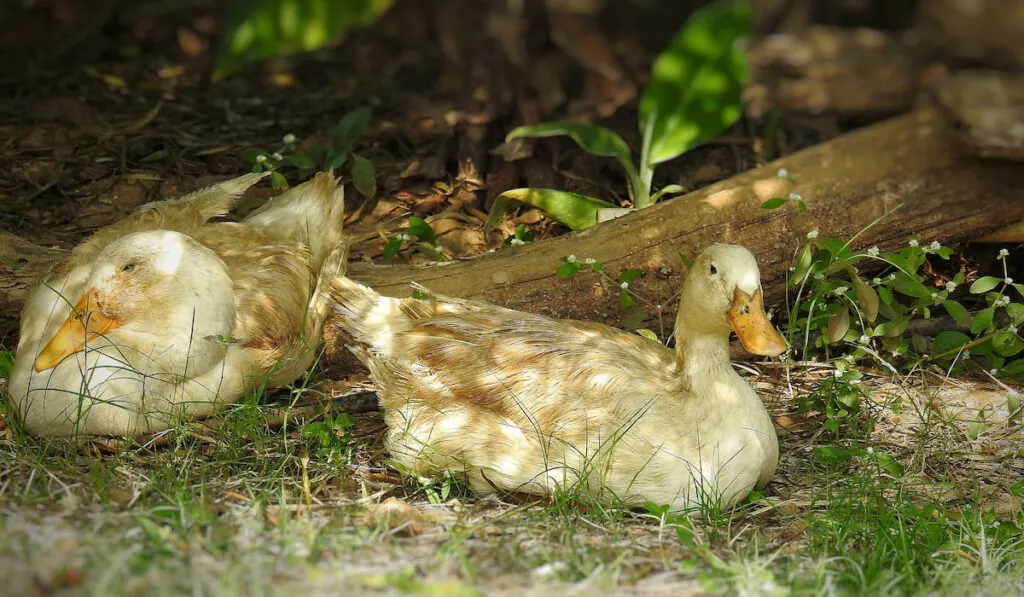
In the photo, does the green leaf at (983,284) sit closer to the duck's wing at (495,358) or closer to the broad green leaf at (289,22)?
the duck's wing at (495,358)

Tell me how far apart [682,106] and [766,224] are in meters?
1.14

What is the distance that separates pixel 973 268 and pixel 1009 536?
6.06ft

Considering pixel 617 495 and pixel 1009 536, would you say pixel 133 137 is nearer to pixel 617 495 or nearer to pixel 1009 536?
pixel 617 495

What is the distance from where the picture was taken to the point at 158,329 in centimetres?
448

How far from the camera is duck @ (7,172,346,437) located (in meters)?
A: 4.33

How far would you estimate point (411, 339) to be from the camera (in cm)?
453

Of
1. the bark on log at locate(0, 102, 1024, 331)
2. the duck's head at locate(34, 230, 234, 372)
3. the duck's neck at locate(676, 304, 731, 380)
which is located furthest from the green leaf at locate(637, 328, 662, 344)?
the duck's head at locate(34, 230, 234, 372)

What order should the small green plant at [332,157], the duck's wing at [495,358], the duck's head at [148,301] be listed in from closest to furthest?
the duck's wing at [495,358], the duck's head at [148,301], the small green plant at [332,157]

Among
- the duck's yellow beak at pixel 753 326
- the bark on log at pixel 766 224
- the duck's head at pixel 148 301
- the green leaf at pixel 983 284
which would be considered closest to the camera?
the duck's yellow beak at pixel 753 326

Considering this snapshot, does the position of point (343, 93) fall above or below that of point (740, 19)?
below

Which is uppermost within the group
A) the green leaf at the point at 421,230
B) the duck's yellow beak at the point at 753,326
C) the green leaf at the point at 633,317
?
the duck's yellow beak at the point at 753,326

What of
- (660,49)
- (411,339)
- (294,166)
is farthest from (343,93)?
(411,339)

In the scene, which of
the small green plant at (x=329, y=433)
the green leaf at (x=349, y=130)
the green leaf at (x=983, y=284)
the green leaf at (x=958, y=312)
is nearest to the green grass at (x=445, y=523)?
the small green plant at (x=329, y=433)

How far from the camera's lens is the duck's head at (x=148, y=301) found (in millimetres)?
4453
